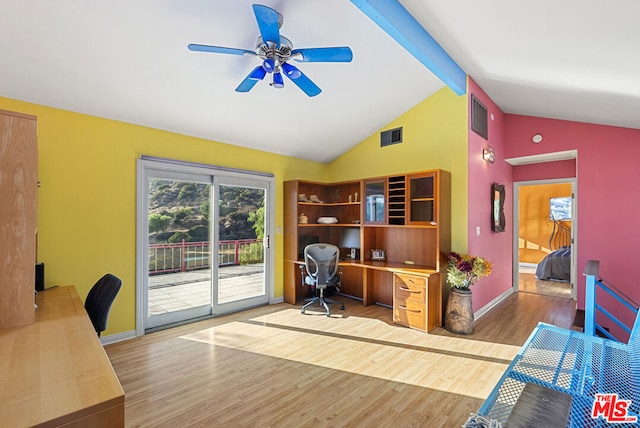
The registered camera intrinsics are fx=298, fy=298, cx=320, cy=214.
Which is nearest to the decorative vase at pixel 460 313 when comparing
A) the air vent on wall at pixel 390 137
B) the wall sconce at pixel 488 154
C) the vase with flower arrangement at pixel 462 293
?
the vase with flower arrangement at pixel 462 293

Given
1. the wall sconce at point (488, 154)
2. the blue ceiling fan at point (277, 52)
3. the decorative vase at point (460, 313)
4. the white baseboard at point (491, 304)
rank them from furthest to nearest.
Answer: the wall sconce at point (488, 154) → the white baseboard at point (491, 304) → the decorative vase at point (460, 313) → the blue ceiling fan at point (277, 52)

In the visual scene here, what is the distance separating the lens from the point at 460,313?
3.57m

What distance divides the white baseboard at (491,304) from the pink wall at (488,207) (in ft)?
A: 0.19

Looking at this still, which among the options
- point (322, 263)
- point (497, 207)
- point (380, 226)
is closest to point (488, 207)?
point (497, 207)

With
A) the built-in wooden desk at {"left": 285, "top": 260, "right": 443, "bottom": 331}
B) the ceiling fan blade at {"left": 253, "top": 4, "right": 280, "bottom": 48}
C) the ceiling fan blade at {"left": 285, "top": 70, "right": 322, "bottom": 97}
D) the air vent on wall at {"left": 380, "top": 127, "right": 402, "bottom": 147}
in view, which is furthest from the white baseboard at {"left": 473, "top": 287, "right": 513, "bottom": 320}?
the ceiling fan blade at {"left": 253, "top": 4, "right": 280, "bottom": 48}

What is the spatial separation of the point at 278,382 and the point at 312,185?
3403 mm

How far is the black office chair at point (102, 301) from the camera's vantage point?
2328 millimetres

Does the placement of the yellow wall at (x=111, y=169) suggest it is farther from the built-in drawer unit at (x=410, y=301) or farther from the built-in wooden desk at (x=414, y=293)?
the built-in drawer unit at (x=410, y=301)

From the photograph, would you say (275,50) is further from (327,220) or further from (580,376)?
(327,220)

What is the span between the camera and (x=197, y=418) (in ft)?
6.92

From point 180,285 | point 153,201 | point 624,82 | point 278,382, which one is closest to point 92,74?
point 153,201

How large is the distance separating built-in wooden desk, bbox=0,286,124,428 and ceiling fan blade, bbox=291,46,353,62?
2.27 metres

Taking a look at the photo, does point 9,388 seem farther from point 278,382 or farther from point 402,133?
point 402,133

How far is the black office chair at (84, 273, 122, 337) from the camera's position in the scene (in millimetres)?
2328
